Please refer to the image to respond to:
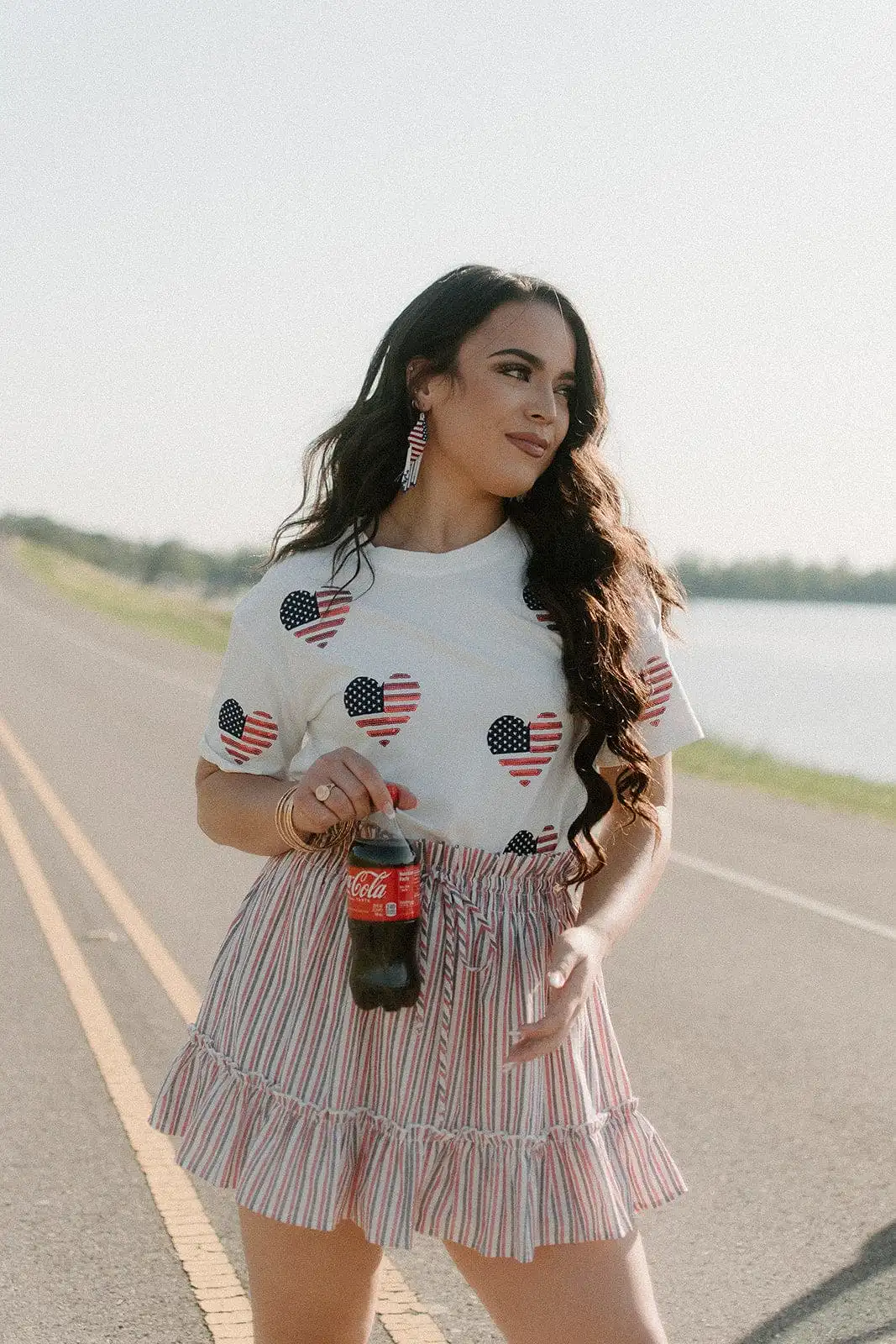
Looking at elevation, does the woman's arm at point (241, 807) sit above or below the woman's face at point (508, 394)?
below

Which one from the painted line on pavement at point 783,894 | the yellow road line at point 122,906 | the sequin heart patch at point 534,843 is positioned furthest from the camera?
the painted line on pavement at point 783,894

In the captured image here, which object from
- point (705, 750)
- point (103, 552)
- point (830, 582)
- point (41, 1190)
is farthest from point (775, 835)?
point (103, 552)

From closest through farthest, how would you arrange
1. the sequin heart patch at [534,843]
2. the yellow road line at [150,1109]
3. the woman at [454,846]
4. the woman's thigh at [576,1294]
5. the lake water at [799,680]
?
the woman's thigh at [576,1294] → the woman at [454,846] → the sequin heart patch at [534,843] → the yellow road line at [150,1109] → the lake water at [799,680]

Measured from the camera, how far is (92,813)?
38.0ft

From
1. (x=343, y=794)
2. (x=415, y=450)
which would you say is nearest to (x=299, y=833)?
(x=343, y=794)

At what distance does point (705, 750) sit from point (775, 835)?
7.12 metres

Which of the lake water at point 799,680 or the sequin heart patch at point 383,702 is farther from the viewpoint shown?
the lake water at point 799,680

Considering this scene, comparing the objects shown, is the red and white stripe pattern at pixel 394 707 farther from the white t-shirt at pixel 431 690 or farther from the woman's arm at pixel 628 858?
the woman's arm at pixel 628 858

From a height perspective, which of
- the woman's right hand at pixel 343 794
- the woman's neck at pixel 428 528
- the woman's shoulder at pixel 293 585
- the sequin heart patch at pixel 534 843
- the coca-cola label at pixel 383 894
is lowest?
the coca-cola label at pixel 383 894

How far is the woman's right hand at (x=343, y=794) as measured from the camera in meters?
2.25

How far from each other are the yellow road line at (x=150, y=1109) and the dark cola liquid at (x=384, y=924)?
1.30 metres

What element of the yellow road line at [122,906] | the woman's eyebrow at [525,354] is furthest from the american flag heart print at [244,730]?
the yellow road line at [122,906]

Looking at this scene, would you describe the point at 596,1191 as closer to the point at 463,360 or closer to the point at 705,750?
the point at 463,360

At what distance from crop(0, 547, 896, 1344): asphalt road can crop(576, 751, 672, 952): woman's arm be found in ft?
5.76
